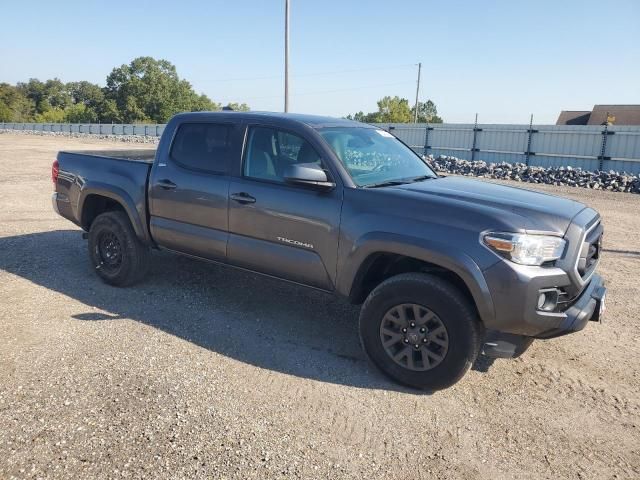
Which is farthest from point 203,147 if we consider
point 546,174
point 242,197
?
point 546,174

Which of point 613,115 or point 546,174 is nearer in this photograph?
point 546,174

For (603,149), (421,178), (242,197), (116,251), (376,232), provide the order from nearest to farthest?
(376,232) < (242,197) < (421,178) < (116,251) < (603,149)

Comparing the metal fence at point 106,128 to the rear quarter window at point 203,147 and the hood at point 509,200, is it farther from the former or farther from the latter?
the hood at point 509,200

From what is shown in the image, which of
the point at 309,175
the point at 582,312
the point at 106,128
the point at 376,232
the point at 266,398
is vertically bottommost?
the point at 266,398

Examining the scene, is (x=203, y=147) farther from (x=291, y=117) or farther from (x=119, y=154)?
(x=119, y=154)

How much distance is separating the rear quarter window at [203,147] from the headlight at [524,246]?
248cm

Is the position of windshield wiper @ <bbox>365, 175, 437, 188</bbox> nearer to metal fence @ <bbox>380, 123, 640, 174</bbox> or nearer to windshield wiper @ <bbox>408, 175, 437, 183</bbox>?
windshield wiper @ <bbox>408, 175, 437, 183</bbox>

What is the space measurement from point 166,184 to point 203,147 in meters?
0.52

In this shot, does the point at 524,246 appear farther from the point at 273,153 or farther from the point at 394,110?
the point at 394,110

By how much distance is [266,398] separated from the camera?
346 cm

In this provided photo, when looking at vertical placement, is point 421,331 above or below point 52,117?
below

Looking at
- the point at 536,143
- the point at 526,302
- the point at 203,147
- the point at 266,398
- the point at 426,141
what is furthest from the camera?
the point at 426,141

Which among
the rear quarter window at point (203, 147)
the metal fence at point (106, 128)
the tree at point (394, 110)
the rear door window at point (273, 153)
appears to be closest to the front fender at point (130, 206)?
the rear quarter window at point (203, 147)

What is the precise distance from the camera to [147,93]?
307ft
